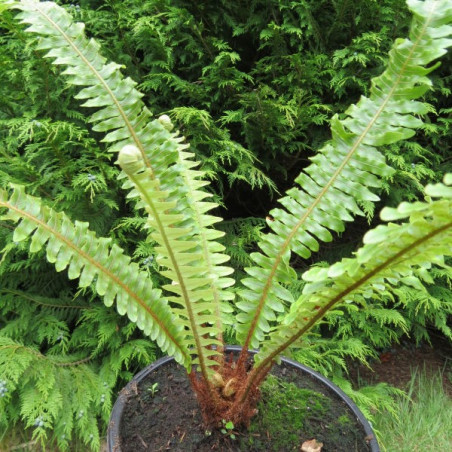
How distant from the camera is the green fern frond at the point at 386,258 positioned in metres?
0.63

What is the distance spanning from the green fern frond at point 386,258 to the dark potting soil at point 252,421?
1.12 ft

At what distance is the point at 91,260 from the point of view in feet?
2.96

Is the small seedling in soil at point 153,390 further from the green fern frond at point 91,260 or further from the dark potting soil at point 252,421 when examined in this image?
the green fern frond at point 91,260

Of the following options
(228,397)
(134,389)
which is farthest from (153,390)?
(228,397)

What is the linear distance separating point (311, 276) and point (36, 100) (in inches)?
66.8

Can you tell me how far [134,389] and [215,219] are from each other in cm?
59

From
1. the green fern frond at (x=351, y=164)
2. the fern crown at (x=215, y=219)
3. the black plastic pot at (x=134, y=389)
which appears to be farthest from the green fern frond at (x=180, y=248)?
the black plastic pot at (x=134, y=389)

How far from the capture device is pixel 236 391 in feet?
3.88

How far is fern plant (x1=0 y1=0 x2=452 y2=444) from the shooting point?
0.84m

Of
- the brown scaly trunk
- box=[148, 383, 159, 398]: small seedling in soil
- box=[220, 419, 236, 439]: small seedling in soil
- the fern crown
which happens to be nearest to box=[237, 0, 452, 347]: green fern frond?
the fern crown

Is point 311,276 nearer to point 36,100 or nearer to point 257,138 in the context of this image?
point 257,138

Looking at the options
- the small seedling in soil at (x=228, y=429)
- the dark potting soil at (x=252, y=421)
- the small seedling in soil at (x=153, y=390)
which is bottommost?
the small seedling in soil at (x=153, y=390)

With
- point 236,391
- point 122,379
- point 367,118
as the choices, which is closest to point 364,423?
point 236,391

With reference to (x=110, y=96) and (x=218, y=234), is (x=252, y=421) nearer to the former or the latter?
(x=218, y=234)
